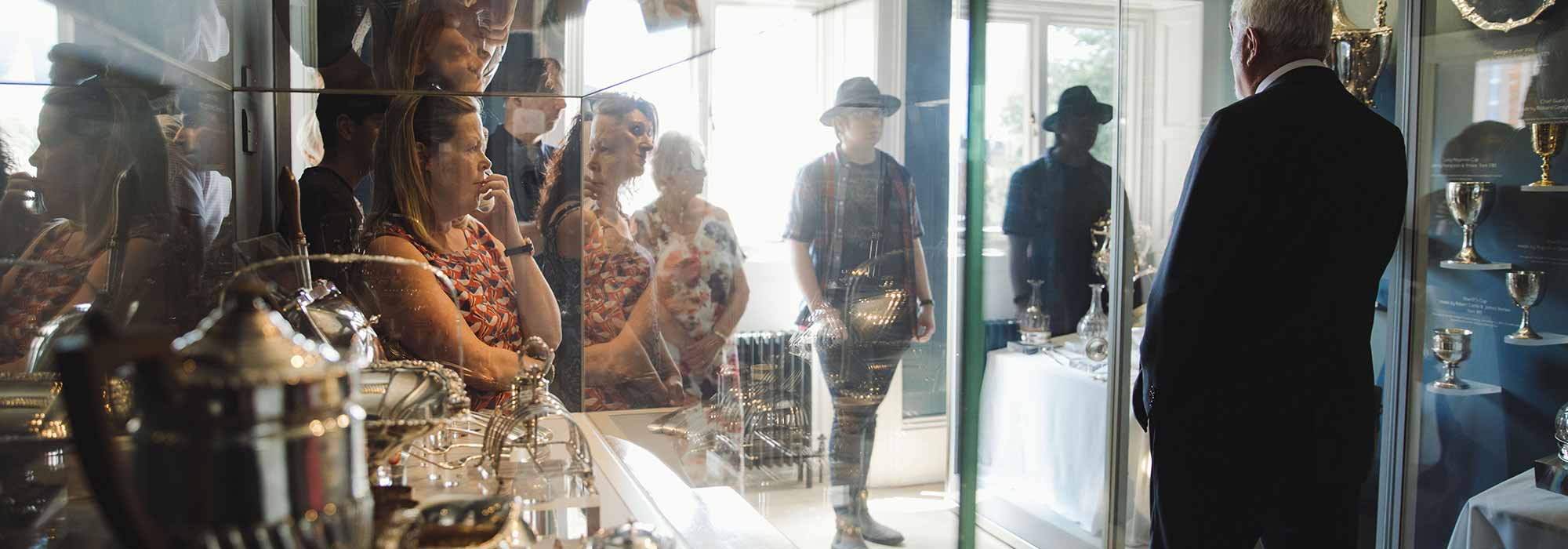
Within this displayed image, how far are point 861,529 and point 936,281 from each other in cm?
60

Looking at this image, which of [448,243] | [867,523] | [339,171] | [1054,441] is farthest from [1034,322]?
[339,171]

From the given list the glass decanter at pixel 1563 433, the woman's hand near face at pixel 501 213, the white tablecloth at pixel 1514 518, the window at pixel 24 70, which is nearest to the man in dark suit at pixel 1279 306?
the white tablecloth at pixel 1514 518

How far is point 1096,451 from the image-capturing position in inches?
137

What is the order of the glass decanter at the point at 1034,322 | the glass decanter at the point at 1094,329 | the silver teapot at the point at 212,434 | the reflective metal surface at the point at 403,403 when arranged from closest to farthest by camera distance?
the silver teapot at the point at 212,434 < the reflective metal surface at the point at 403,403 < the glass decanter at the point at 1094,329 < the glass decanter at the point at 1034,322

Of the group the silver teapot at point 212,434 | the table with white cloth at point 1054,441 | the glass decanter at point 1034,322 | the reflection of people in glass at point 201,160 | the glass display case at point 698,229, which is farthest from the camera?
the glass decanter at point 1034,322

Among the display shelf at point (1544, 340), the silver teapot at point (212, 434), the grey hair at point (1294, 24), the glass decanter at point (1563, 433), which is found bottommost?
the glass decanter at point (1563, 433)

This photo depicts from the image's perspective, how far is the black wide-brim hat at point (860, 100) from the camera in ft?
7.47

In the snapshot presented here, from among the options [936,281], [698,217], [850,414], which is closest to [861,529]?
[850,414]

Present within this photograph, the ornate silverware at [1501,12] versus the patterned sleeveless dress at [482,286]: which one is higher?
the ornate silverware at [1501,12]

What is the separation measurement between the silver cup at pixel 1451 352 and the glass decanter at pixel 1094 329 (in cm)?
122

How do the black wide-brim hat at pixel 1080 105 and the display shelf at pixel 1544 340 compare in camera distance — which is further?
the black wide-brim hat at pixel 1080 105

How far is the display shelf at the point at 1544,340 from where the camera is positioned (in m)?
2.42

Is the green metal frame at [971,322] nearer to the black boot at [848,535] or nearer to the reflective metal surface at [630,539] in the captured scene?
the black boot at [848,535]

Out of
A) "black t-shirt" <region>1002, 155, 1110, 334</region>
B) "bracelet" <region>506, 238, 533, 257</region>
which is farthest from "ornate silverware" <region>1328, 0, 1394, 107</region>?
"bracelet" <region>506, 238, 533, 257</region>
